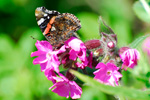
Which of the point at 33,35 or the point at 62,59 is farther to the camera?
the point at 33,35

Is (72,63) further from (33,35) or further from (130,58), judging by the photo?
(33,35)

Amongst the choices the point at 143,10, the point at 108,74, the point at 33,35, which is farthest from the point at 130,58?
the point at 33,35

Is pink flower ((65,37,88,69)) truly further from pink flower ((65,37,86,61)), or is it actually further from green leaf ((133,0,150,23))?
green leaf ((133,0,150,23))

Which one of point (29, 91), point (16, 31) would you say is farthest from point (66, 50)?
point (16, 31)

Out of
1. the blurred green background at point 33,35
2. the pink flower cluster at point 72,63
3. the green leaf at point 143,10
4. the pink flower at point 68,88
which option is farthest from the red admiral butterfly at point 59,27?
the green leaf at point 143,10

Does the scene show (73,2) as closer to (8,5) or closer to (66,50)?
(8,5)

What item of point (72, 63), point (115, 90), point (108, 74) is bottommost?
point (115, 90)

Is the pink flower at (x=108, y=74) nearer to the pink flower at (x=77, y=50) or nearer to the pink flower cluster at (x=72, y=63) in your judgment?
the pink flower cluster at (x=72, y=63)

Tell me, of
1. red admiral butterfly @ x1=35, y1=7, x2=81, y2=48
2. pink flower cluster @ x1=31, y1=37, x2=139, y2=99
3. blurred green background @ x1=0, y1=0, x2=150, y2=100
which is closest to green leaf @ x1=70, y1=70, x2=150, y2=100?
pink flower cluster @ x1=31, y1=37, x2=139, y2=99
